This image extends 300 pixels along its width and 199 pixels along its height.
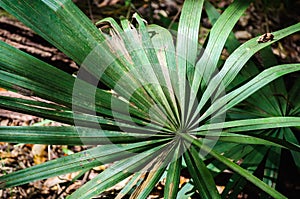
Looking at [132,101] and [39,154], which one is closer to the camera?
[132,101]

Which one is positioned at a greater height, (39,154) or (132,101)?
(132,101)

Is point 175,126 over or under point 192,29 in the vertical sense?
under

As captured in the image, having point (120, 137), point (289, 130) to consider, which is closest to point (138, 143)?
point (120, 137)

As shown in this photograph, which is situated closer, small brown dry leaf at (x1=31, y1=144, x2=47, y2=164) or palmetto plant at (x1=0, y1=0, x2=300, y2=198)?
palmetto plant at (x1=0, y1=0, x2=300, y2=198)

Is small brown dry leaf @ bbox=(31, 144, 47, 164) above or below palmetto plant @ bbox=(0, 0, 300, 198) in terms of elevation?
below

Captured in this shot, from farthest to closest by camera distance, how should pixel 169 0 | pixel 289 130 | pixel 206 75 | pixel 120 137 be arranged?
pixel 169 0
pixel 289 130
pixel 206 75
pixel 120 137

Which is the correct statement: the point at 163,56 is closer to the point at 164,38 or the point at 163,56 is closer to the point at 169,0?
the point at 164,38

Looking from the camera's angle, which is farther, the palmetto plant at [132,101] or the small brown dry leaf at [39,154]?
the small brown dry leaf at [39,154]

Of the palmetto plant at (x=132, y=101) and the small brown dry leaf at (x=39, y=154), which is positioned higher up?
the palmetto plant at (x=132, y=101)
